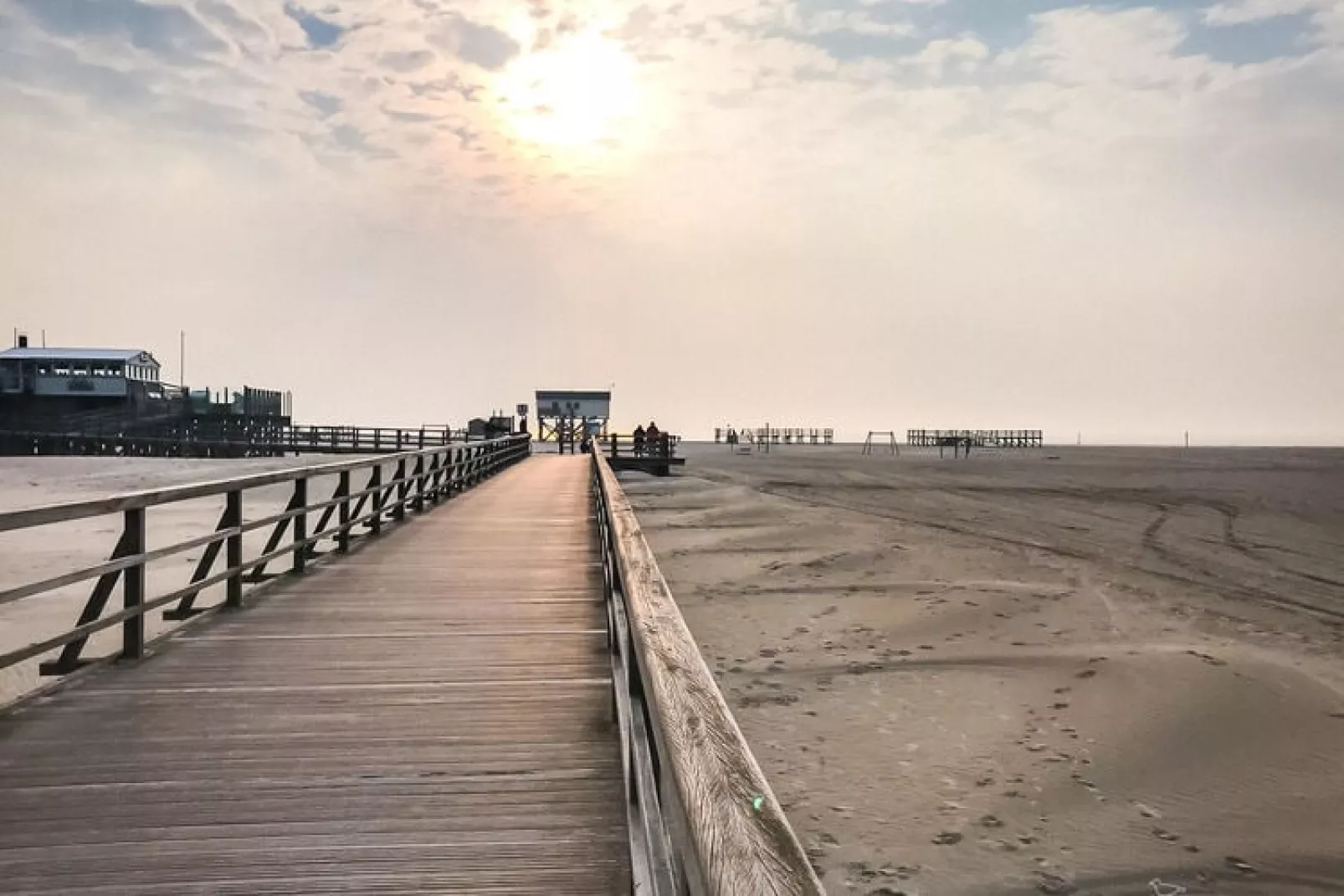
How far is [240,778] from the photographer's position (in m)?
4.05

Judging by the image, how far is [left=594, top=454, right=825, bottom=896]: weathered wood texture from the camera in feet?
4.98

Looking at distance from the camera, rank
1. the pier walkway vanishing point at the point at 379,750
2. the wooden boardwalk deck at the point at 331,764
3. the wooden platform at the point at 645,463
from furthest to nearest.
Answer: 1. the wooden platform at the point at 645,463
2. the wooden boardwalk deck at the point at 331,764
3. the pier walkway vanishing point at the point at 379,750

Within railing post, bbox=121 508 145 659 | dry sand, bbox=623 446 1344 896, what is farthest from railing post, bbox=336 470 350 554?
railing post, bbox=121 508 145 659

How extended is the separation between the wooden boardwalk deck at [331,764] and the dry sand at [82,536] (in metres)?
1.62

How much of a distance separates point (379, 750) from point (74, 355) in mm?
66556

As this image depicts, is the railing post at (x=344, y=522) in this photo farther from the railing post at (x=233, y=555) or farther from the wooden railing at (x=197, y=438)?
Result: the wooden railing at (x=197, y=438)

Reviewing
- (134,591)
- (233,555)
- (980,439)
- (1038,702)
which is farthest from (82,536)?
(980,439)

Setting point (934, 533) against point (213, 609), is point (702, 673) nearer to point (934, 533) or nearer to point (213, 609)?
point (213, 609)

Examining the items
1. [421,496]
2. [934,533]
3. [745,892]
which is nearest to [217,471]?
[421,496]

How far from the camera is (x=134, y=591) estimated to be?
615cm

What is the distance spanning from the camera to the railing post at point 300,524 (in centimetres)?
919

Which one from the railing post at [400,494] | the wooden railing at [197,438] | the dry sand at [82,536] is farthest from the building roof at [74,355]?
the railing post at [400,494]

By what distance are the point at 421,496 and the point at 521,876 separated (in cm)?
1355

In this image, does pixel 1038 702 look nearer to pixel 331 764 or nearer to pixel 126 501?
pixel 331 764
